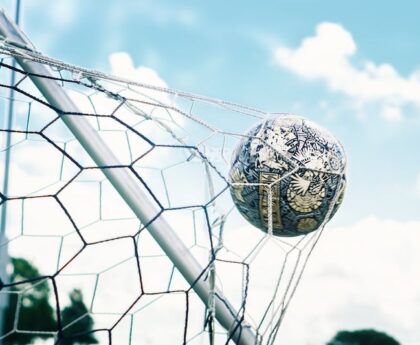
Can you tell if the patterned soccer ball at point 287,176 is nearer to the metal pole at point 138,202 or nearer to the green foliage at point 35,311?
the metal pole at point 138,202

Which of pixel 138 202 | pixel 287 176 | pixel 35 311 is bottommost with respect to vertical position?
pixel 138 202

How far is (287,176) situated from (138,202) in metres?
0.75

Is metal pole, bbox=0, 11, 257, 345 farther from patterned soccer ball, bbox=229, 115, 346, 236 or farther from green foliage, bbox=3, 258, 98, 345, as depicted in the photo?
green foliage, bbox=3, 258, 98, 345

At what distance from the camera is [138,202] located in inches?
139

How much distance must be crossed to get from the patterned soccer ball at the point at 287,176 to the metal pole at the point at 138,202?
441 millimetres

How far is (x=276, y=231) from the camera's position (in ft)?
12.6

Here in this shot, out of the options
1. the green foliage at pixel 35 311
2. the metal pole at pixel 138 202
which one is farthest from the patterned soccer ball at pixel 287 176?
the green foliage at pixel 35 311

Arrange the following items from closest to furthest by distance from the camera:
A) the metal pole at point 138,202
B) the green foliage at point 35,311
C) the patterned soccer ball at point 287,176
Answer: the metal pole at point 138,202, the patterned soccer ball at point 287,176, the green foliage at point 35,311

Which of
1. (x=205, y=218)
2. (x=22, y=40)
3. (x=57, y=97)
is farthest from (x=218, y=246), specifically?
(x=22, y=40)

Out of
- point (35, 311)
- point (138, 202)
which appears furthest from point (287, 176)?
point (35, 311)

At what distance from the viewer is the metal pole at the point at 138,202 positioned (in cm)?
352

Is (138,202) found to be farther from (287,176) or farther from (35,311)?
(35,311)

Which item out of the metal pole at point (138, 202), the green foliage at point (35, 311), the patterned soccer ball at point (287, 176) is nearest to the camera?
the metal pole at point (138, 202)

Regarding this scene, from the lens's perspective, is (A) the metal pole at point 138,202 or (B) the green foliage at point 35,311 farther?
(B) the green foliage at point 35,311
